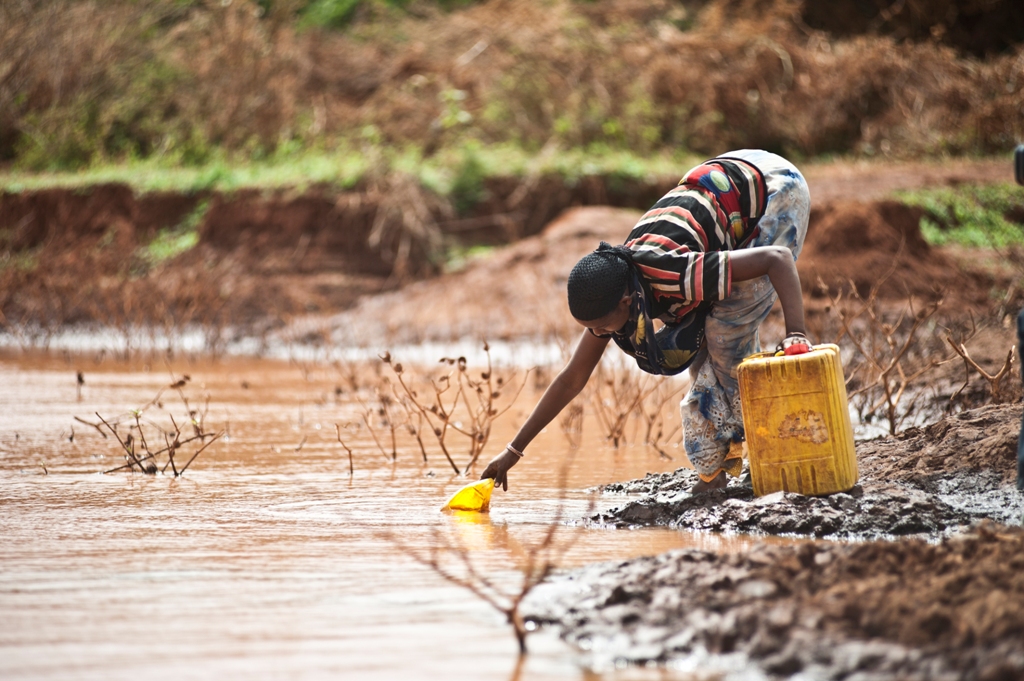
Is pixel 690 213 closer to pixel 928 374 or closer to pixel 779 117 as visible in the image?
pixel 928 374

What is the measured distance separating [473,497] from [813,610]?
1.65 m

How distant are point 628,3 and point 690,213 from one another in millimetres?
15223

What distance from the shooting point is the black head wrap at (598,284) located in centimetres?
312

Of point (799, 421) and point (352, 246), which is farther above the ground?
point (352, 246)

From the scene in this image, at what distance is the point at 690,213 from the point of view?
3283 mm

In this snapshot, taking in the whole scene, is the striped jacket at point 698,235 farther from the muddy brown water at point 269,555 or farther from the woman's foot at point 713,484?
the muddy brown water at point 269,555

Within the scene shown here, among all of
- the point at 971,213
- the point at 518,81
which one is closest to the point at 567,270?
the point at 971,213

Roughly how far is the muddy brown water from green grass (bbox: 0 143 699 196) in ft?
29.0

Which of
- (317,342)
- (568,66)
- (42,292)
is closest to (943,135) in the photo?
(568,66)

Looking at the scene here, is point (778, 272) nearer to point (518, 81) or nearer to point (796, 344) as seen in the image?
point (796, 344)

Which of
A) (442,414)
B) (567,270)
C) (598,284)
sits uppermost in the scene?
(567,270)

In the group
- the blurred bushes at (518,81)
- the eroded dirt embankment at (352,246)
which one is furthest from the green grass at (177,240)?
the blurred bushes at (518,81)

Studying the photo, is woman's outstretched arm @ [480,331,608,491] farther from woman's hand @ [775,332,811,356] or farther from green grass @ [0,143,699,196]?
green grass @ [0,143,699,196]

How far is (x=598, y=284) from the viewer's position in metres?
3.12
